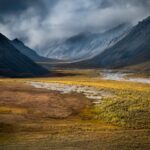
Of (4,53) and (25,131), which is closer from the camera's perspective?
(25,131)

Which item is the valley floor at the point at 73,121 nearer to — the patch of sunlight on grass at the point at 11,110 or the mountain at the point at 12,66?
the patch of sunlight on grass at the point at 11,110

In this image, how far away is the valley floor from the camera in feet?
130

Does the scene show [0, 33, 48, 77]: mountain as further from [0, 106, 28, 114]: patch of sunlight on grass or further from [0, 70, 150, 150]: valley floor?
[0, 106, 28, 114]: patch of sunlight on grass

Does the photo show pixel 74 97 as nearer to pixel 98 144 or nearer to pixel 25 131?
pixel 25 131

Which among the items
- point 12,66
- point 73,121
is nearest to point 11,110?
point 73,121

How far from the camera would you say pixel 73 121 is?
51531 millimetres

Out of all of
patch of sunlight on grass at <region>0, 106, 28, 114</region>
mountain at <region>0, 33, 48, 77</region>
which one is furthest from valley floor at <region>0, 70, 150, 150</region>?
mountain at <region>0, 33, 48, 77</region>

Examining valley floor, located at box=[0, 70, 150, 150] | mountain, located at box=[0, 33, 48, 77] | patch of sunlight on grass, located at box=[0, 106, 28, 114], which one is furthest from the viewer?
mountain, located at box=[0, 33, 48, 77]

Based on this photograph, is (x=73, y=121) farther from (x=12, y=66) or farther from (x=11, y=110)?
(x=12, y=66)

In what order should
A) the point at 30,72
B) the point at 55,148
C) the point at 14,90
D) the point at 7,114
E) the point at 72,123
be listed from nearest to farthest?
the point at 55,148, the point at 72,123, the point at 7,114, the point at 14,90, the point at 30,72

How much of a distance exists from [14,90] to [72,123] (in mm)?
35461

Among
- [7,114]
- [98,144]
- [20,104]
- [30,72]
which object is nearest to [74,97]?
[20,104]

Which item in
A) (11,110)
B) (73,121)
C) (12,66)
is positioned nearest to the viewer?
(73,121)

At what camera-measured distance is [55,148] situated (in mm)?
37906
